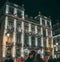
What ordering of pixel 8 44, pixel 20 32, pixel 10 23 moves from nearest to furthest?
pixel 8 44, pixel 10 23, pixel 20 32

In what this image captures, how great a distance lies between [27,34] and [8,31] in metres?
5.86

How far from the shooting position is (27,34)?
134ft

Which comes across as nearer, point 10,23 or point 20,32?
point 10,23

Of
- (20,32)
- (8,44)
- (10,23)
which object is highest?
(10,23)

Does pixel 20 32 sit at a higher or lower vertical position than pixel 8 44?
higher

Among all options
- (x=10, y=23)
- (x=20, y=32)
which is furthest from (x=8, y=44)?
(x=10, y=23)

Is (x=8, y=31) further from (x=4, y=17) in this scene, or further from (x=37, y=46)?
(x=37, y=46)

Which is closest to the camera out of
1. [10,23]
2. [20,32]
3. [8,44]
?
[8,44]

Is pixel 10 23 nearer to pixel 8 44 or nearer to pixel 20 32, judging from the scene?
pixel 20 32

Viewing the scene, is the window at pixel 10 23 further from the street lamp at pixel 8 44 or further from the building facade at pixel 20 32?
the street lamp at pixel 8 44

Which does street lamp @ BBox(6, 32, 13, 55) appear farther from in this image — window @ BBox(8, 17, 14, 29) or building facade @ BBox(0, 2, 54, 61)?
Answer: window @ BBox(8, 17, 14, 29)

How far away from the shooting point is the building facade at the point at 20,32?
36750 mm

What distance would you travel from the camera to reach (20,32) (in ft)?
128

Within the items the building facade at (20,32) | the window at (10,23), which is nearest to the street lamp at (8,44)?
the building facade at (20,32)
